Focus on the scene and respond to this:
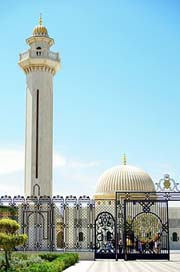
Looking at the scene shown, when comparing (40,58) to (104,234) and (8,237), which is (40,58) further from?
(8,237)

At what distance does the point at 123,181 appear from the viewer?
130 feet

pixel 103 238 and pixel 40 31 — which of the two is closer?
pixel 103 238

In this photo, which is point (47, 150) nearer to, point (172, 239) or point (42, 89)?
point (42, 89)

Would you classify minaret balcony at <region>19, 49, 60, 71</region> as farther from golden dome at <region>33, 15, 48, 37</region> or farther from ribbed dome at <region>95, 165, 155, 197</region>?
ribbed dome at <region>95, 165, 155, 197</region>

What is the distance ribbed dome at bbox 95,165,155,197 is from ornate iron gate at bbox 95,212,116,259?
15.7 metres

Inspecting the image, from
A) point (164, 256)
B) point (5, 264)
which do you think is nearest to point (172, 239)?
point (164, 256)

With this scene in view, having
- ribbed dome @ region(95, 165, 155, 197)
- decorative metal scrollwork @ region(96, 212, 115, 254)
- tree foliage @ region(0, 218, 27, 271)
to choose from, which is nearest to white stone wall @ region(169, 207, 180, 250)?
ribbed dome @ region(95, 165, 155, 197)

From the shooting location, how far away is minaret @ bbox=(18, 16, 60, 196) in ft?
94.3

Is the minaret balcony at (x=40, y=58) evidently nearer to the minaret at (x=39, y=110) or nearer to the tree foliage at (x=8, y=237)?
the minaret at (x=39, y=110)

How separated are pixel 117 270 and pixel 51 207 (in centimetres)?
682

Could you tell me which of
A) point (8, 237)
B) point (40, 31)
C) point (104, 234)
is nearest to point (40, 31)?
point (40, 31)

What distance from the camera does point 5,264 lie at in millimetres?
14805

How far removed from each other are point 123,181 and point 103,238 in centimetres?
1693

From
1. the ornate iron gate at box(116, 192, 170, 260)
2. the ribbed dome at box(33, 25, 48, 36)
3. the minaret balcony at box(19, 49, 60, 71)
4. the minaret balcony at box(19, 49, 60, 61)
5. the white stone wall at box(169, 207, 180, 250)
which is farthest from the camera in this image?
the white stone wall at box(169, 207, 180, 250)
